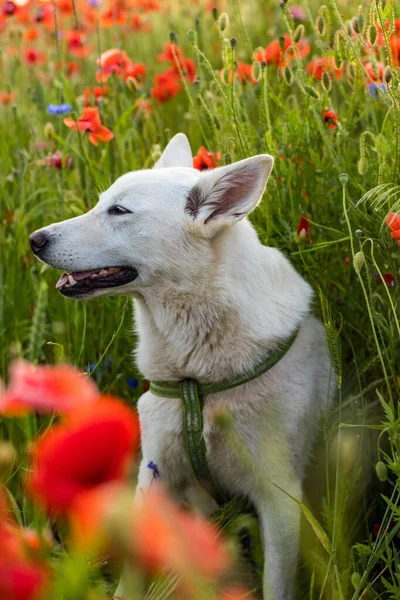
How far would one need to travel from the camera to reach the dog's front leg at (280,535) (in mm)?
2117

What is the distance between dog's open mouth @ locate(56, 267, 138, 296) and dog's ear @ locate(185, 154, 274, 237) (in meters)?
0.24

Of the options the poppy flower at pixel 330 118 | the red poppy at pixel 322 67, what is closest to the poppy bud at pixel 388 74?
the red poppy at pixel 322 67

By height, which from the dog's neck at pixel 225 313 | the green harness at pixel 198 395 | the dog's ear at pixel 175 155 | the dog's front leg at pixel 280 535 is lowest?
the dog's front leg at pixel 280 535

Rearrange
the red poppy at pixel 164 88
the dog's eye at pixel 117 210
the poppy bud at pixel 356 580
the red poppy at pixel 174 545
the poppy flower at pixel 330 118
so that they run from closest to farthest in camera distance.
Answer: the red poppy at pixel 174 545 → the poppy bud at pixel 356 580 → the dog's eye at pixel 117 210 → the poppy flower at pixel 330 118 → the red poppy at pixel 164 88

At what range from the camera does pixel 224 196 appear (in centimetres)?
215

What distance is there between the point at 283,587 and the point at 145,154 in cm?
208

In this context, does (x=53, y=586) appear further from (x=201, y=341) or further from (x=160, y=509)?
(x=201, y=341)

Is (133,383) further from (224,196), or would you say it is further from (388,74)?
(388,74)

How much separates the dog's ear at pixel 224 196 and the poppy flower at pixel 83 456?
5.29 ft

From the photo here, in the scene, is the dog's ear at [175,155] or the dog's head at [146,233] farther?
the dog's ear at [175,155]

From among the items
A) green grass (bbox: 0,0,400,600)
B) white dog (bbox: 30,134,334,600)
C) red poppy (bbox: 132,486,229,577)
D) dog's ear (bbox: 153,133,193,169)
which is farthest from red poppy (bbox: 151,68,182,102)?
red poppy (bbox: 132,486,229,577)

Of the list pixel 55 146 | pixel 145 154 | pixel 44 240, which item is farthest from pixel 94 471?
pixel 145 154

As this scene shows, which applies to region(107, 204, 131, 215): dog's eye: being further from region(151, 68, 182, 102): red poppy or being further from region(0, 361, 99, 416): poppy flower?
region(0, 361, 99, 416): poppy flower

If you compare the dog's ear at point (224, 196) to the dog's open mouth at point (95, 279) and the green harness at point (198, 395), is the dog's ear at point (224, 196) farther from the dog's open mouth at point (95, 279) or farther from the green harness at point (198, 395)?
the green harness at point (198, 395)
